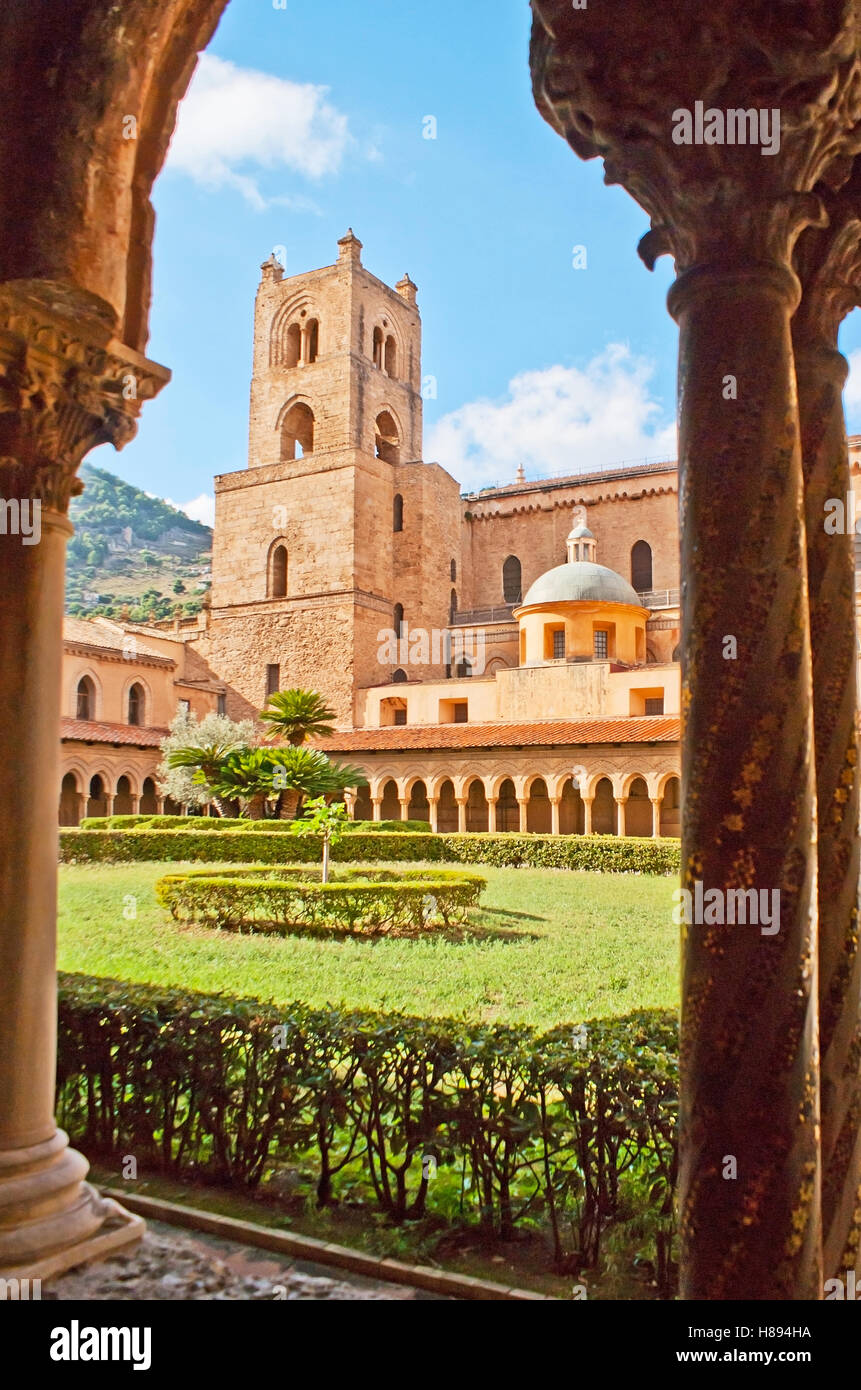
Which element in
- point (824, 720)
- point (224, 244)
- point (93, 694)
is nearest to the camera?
point (824, 720)

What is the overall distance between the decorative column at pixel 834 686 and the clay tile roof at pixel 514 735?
19.7m

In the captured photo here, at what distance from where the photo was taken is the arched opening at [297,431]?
129ft

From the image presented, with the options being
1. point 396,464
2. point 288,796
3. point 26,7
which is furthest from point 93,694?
point 26,7

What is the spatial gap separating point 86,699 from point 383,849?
618 inches

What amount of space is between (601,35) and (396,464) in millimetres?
39078

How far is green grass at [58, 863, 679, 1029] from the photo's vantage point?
742 centimetres

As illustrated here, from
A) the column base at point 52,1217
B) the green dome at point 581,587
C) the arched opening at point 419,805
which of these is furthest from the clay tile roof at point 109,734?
the column base at point 52,1217

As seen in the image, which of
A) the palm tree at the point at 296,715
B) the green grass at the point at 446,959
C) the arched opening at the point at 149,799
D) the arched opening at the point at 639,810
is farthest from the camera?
the arched opening at the point at 149,799

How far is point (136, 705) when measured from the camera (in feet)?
108

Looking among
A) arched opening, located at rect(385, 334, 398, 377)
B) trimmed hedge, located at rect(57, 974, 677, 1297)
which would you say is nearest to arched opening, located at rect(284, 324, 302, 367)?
arched opening, located at rect(385, 334, 398, 377)

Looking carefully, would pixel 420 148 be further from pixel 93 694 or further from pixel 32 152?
pixel 93 694

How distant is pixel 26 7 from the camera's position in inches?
127

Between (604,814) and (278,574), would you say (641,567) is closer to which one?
(278,574)

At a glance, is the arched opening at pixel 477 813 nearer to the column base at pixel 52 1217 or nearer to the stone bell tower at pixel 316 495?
the stone bell tower at pixel 316 495
